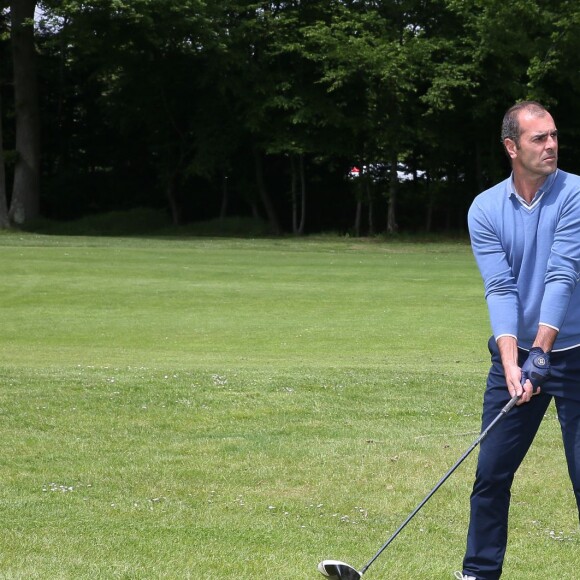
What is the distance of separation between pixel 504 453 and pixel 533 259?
0.85 m

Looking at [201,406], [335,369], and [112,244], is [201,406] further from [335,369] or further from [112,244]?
[112,244]

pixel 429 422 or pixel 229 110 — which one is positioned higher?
pixel 229 110

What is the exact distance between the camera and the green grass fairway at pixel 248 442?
532 cm

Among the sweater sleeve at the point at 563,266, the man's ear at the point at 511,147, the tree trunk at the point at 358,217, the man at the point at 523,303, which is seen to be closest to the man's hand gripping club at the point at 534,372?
the man at the point at 523,303

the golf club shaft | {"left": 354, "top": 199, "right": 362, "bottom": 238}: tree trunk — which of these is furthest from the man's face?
{"left": 354, "top": 199, "right": 362, "bottom": 238}: tree trunk

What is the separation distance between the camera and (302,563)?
5121 mm

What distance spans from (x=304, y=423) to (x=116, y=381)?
2320 mm

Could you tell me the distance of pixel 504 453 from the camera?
4.68 metres

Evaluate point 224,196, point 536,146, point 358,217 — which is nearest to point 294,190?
point 358,217

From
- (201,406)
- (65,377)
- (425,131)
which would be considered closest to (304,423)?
(201,406)

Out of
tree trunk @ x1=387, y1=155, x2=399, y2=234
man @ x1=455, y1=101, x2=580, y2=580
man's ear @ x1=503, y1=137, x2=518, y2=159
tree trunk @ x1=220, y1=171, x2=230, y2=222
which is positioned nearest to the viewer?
man @ x1=455, y1=101, x2=580, y2=580

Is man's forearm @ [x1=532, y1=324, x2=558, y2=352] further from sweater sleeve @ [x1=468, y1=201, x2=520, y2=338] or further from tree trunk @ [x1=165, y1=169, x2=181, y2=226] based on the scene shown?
tree trunk @ [x1=165, y1=169, x2=181, y2=226]

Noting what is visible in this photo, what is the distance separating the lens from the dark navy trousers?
4641mm

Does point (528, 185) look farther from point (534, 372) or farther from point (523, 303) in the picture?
point (534, 372)
